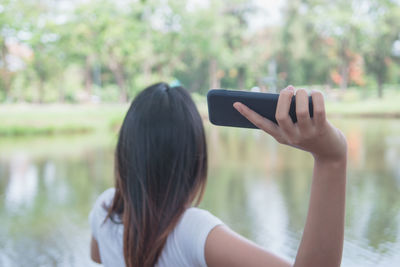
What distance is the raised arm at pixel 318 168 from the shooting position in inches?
9.5

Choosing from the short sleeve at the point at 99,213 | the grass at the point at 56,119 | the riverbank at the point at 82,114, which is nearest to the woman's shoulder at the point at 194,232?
the short sleeve at the point at 99,213

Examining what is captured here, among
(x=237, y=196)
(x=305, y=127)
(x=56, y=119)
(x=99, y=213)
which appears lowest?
(x=237, y=196)

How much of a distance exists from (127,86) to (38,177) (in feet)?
13.7

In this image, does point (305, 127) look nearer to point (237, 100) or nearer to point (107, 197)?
point (237, 100)

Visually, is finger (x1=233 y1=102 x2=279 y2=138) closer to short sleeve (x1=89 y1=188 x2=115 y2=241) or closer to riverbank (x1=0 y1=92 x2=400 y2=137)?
short sleeve (x1=89 y1=188 x2=115 y2=241)

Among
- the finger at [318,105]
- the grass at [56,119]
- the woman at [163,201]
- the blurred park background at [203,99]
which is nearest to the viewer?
the finger at [318,105]

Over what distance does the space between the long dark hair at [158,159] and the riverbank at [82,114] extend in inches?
149

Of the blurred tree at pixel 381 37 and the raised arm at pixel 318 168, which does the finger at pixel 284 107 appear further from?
the blurred tree at pixel 381 37

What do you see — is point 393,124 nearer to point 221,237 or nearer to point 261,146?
→ point 261,146

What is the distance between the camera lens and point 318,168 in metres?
0.27

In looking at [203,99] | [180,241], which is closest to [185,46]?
[203,99]

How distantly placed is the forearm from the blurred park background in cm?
141

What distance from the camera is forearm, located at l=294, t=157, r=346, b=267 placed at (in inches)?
10.7

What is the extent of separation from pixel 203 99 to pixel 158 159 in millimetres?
1337
